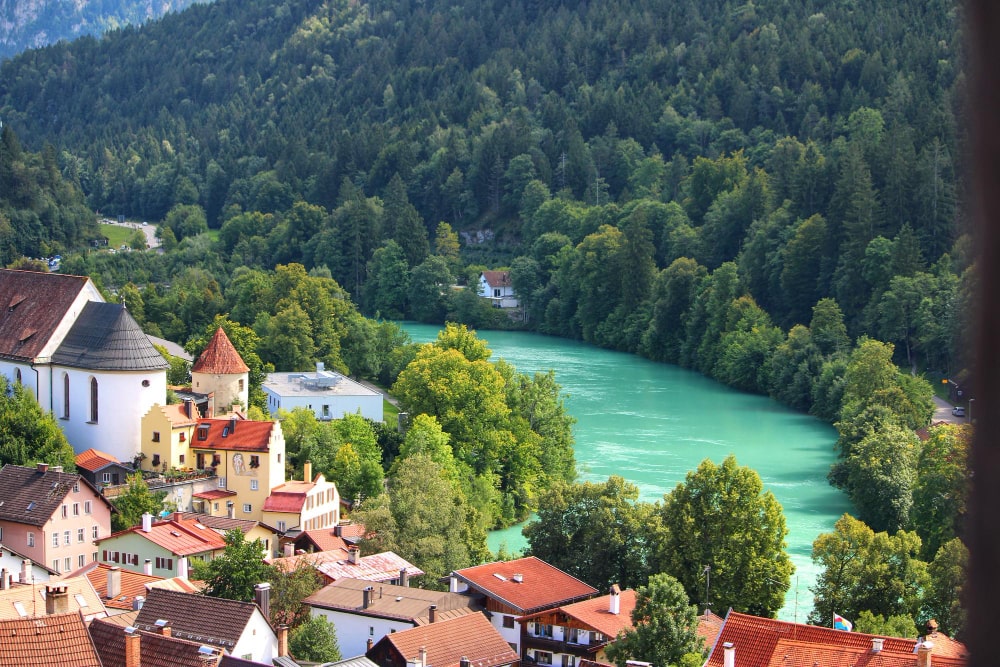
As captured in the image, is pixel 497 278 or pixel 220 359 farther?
pixel 497 278

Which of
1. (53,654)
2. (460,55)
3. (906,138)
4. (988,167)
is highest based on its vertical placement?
(460,55)

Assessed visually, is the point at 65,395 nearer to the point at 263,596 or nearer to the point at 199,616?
the point at 263,596

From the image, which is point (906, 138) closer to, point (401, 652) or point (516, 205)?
point (516, 205)

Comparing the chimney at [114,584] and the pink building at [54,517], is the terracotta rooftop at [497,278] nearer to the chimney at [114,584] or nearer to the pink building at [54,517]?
the pink building at [54,517]

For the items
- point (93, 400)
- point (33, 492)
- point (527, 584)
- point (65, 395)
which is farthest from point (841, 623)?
point (65, 395)

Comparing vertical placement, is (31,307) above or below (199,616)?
above

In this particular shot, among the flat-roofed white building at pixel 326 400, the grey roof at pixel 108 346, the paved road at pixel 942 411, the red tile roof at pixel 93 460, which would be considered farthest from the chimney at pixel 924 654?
the paved road at pixel 942 411

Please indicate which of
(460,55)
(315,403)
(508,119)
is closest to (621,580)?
(315,403)

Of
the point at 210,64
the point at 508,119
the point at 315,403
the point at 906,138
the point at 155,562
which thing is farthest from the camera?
the point at 210,64
